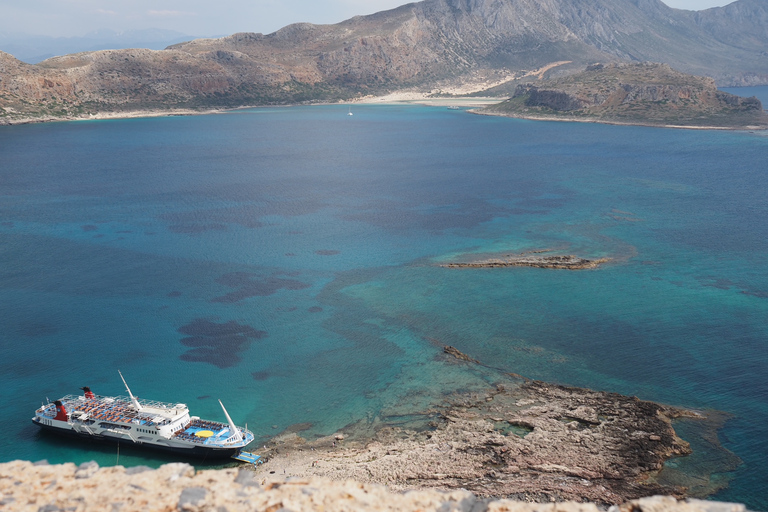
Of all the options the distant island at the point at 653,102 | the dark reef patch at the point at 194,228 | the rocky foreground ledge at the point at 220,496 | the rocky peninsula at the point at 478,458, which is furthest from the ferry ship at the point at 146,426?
the distant island at the point at 653,102

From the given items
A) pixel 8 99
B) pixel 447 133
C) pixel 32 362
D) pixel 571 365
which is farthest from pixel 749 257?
pixel 8 99

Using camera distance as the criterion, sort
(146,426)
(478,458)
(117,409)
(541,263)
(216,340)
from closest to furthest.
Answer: (478,458)
(146,426)
(117,409)
(216,340)
(541,263)

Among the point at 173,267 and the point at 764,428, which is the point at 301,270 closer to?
the point at 173,267

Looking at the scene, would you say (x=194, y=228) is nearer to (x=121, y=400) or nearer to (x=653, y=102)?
(x=121, y=400)

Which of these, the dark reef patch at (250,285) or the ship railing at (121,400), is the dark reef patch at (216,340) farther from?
the ship railing at (121,400)

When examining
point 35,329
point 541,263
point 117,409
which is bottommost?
point 117,409

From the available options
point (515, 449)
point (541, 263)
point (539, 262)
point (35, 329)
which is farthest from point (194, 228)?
point (515, 449)
